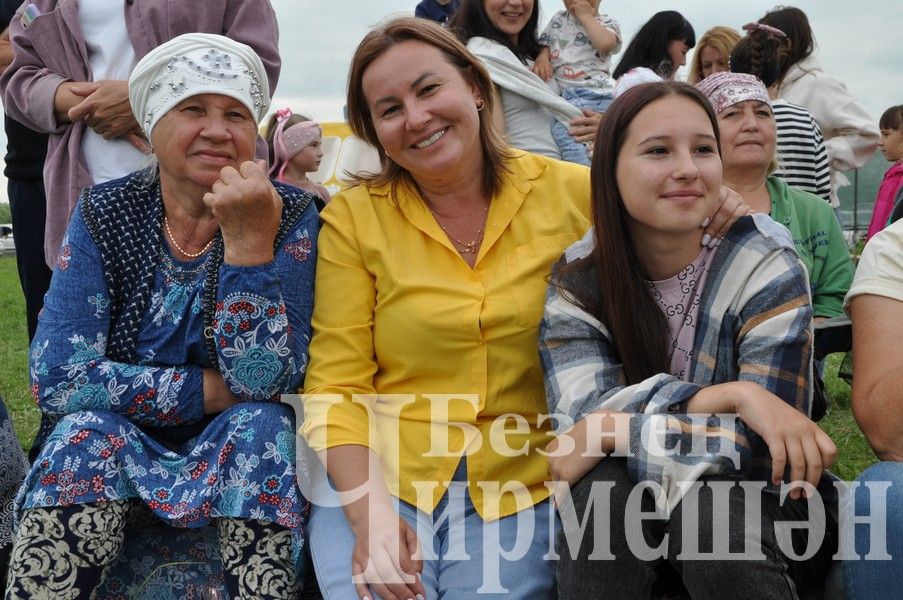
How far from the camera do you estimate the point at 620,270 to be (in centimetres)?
228

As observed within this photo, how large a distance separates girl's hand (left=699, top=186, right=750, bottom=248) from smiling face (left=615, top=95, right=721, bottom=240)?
0.09 feet

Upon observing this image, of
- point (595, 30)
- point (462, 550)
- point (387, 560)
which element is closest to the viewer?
point (387, 560)

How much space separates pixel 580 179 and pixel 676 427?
95 cm

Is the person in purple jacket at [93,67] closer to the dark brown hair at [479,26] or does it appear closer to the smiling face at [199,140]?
the smiling face at [199,140]

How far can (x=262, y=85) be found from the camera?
8.88 feet

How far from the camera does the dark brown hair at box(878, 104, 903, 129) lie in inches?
390

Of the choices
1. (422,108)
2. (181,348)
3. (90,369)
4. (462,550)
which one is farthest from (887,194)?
(90,369)

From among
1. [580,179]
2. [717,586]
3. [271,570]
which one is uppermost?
[580,179]

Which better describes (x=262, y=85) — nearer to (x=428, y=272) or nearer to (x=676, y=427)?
(x=428, y=272)

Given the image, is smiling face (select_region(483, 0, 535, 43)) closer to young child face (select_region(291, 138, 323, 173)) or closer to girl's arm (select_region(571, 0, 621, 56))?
girl's arm (select_region(571, 0, 621, 56))

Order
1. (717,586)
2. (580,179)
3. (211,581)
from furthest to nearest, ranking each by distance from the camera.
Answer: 1. (580,179)
2. (211,581)
3. (717,586)

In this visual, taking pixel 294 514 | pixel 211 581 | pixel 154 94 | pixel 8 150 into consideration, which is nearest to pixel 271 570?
pixel 294 514

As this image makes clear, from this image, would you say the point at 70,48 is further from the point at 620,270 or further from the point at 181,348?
the point at 620,270

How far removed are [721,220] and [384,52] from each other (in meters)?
1.06
